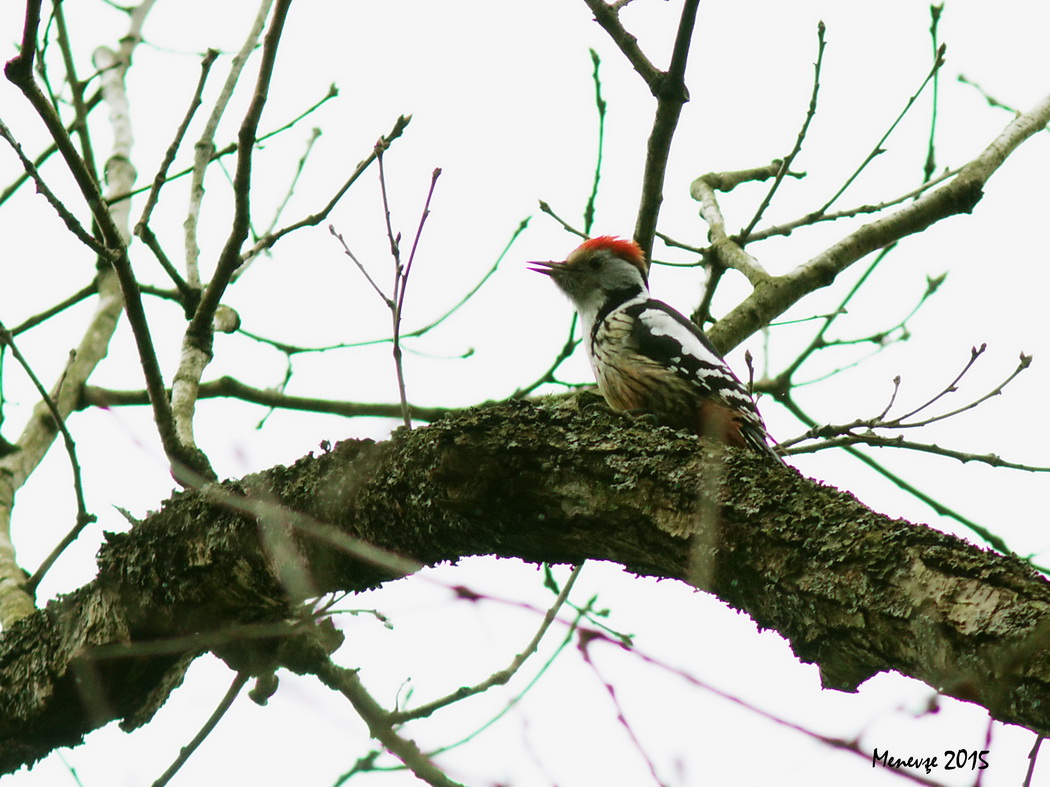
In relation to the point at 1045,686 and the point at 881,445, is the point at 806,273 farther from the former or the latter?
the point at 1045,686

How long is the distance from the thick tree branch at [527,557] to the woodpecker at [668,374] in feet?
5.70

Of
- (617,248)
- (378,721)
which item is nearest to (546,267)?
(617,248)

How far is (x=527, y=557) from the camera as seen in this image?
2.64 metres

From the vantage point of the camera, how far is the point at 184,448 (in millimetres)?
3350

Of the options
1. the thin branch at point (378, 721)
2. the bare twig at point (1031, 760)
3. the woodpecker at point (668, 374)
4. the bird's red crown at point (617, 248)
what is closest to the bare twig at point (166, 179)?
the thin branch at point (378, 721)

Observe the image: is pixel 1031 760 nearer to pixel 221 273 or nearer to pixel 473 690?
pixel 473 690

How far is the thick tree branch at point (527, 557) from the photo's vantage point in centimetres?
186

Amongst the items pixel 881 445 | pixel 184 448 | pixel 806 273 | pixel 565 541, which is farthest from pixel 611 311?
pixel 565 541

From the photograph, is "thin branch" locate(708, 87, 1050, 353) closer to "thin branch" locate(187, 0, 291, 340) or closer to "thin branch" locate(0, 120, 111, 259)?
"thin branch" locate(187, 0, 291, 340)

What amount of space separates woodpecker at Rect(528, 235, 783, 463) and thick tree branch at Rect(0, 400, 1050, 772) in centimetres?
174

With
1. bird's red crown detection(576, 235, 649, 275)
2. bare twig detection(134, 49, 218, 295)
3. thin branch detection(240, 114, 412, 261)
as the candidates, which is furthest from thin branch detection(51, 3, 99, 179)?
bird's red crown detection(576, 235, 649, 275)

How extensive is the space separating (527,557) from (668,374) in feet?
6.94

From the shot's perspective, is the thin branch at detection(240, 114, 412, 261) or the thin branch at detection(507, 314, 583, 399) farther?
the thin branch at detection(507, 314, 583, 399)

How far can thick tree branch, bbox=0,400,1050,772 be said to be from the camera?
73.1 inches
